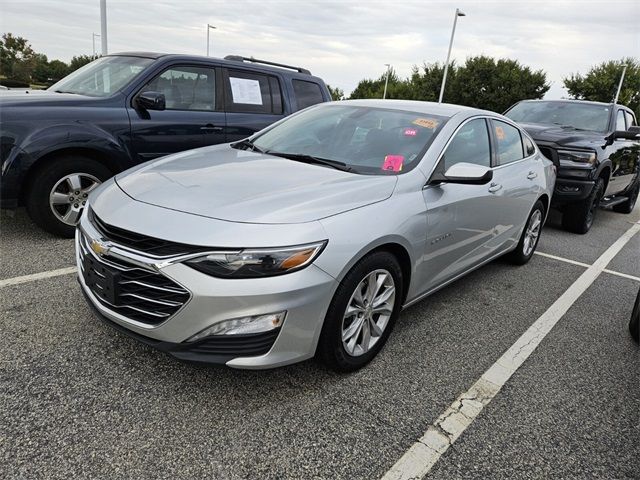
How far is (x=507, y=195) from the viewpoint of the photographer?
13.2ft

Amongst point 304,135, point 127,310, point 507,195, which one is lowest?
point 127,310

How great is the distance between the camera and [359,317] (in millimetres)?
2637

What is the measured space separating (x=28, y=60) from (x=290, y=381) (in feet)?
113

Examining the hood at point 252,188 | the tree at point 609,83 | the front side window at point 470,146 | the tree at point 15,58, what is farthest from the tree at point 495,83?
the hood at point 252,188

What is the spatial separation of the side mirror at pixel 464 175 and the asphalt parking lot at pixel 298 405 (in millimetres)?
1054

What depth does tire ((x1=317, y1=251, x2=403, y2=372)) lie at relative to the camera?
2.39 m

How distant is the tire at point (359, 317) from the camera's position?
239 centimetres

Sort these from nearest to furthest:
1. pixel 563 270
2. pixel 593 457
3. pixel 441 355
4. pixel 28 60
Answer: pixel 593 457 → pixel 441 355 → pixel 563 270 → pixel 28 60

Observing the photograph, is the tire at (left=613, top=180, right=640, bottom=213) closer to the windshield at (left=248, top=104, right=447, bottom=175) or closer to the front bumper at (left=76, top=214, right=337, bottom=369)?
the windshield at (left=248, top=104, right=447, bottom=175)

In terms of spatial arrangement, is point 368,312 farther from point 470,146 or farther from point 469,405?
point 470,146

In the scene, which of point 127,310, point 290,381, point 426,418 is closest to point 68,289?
point 127,310

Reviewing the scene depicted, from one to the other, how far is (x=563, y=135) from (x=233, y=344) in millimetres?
6159

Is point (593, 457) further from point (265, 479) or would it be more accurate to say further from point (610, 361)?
point (265, 479)

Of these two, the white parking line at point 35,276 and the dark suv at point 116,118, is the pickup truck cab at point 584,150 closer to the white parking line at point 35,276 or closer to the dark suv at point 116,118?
the dark suv at point 116,118
